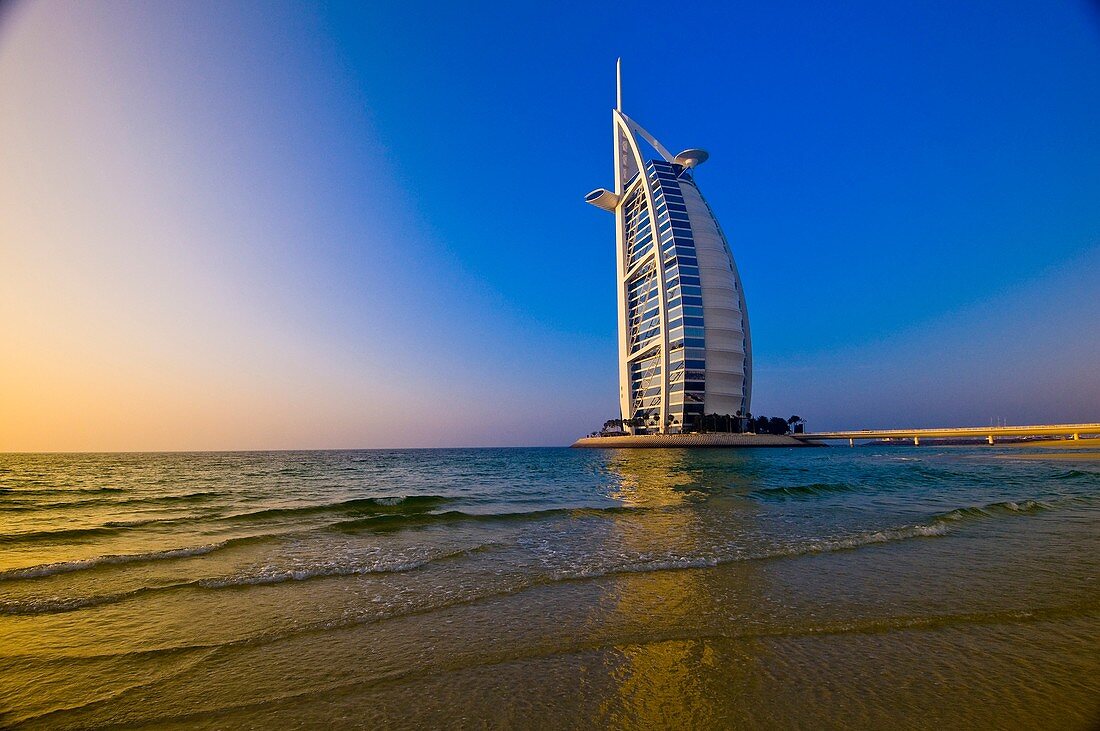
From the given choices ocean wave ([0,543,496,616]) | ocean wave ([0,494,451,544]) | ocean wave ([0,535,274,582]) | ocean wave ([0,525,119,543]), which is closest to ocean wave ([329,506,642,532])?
ocean wave ([0,494,451,544])

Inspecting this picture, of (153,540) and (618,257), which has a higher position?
(618,257)

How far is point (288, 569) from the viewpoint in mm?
7801

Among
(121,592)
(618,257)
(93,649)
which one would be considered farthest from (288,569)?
(618,257)

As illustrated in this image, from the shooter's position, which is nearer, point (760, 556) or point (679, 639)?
point (679, 639)

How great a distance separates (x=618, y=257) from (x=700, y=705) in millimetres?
104430

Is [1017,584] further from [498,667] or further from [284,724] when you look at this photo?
[284,724]

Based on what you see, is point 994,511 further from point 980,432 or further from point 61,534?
point 980,432

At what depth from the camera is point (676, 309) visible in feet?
279

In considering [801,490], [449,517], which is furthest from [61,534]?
[801,490]

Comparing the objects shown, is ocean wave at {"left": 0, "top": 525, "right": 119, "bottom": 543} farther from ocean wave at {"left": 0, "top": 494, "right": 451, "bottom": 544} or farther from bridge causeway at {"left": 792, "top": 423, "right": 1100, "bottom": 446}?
bridge causeway at {"left": 792, "top": 423, "right": 1100, "bottom": 446}

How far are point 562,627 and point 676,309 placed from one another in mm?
83503

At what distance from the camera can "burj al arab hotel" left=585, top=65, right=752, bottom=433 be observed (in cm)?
8438

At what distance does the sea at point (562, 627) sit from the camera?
3.49m

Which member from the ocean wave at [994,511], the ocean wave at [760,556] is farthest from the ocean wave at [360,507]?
the ocean wave at [994,511]
